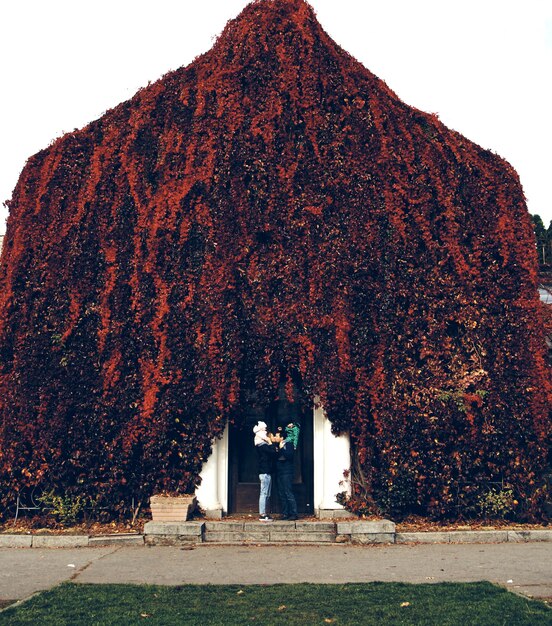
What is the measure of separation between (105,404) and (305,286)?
401cm

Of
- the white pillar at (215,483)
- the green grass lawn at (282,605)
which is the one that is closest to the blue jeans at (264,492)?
the white pillar at (215,483)

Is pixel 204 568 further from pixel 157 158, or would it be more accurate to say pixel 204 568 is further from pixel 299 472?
pixel 157 158

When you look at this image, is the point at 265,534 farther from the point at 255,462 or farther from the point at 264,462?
the point at 255,462

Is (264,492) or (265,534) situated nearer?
(265,534)

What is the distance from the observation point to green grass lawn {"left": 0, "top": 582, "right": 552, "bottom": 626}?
21.5 feet

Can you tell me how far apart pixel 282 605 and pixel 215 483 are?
17.6 ft

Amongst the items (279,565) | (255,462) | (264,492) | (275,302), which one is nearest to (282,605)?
(279,565)

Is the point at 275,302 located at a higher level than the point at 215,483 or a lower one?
higher

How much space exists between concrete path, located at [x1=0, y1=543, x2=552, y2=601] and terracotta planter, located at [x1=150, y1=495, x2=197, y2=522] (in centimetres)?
94

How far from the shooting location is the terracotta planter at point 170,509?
11.6m

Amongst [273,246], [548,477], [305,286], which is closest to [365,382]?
[305,286]

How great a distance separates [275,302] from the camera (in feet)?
41.6

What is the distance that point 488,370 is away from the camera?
1266 cm

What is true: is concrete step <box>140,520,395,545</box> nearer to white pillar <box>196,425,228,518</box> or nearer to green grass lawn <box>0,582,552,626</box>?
white pillar <box>196,425,228,518</box>
